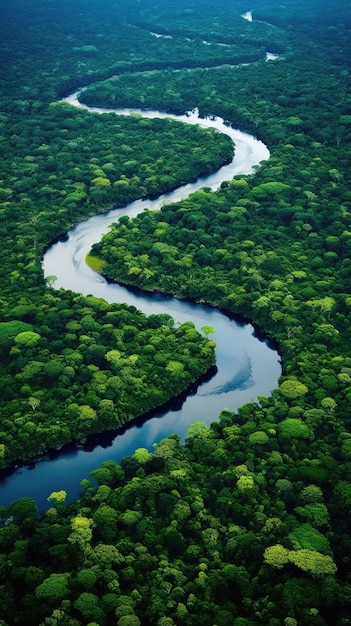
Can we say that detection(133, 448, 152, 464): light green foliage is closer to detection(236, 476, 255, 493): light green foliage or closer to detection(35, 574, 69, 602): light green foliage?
detection(236, 476, 255, 493): light green foliage

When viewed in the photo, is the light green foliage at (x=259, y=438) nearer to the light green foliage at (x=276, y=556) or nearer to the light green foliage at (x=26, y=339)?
the light green foliage at (x=276, y=556)

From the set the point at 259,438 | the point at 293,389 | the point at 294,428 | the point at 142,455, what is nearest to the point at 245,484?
the point at 259,438

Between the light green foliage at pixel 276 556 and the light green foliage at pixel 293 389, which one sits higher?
the light green foliage at pixel 293 389

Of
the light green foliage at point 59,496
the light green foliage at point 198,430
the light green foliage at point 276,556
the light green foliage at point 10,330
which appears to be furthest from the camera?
the light green foliage at point 10,330

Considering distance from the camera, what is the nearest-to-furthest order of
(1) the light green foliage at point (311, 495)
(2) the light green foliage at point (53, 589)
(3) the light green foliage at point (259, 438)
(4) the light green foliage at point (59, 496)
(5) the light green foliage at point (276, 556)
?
(2) the light green foliage at point (53, 589) < (5) the light green foliage at point (276, 556) < (1) the light green foliage at point (311, 495) < (4) the light green foliage at point (59, 496) < (3) the light green foliage at point (259, 438)

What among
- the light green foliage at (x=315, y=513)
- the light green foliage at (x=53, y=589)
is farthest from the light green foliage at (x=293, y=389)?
the light green foliage at (x=53, y=589)

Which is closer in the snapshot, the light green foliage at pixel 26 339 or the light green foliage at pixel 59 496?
the light green foliage at pixel 59 496

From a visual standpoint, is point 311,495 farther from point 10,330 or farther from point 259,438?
point 10,330
